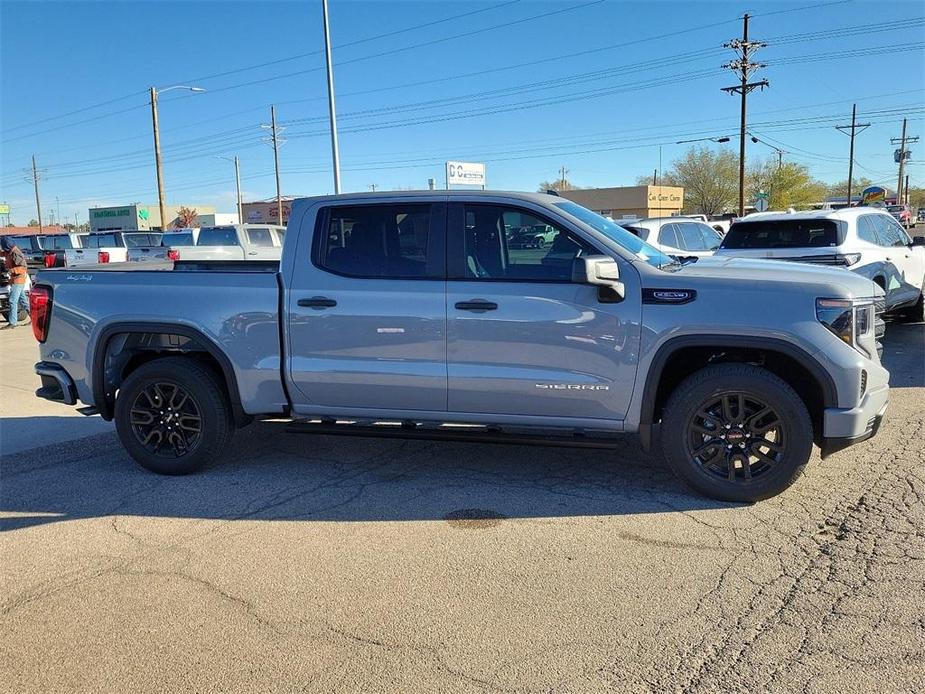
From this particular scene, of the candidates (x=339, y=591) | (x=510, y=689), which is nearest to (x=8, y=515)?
(x=339, y=591)

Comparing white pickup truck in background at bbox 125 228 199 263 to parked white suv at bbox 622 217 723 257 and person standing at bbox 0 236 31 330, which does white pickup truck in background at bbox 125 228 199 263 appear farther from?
parked white suv at bbox 622 217 723 257

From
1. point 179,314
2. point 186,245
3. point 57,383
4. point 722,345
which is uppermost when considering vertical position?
point 186,245

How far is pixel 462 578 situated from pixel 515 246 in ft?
6.94

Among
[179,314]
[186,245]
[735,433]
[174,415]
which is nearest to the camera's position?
[735,433]

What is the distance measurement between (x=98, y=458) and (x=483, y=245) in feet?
11.8

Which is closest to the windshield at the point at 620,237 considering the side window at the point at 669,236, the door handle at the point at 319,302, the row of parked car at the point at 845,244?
the door handle at the point at 319,302

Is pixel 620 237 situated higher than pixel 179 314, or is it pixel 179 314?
pixel 620 237

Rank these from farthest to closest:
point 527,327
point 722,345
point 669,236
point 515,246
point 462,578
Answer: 1. point 669,236
2. point 515,246
3. point 527,327
4. point 722,345
5. point 462,578

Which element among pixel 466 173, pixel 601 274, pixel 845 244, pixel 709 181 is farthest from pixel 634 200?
pixel 601 274

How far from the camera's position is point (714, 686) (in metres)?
2.75

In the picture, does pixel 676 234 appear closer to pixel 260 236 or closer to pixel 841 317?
pixel 841 317

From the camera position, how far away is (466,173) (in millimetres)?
38125

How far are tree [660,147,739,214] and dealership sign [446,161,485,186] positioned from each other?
1563 inches

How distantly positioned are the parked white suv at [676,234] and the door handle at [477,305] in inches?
356
